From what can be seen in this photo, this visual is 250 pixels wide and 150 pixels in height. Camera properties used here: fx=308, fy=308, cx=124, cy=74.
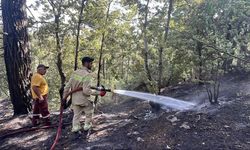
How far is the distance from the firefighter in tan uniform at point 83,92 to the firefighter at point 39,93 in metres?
1.32

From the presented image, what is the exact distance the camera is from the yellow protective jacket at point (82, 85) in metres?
6.67

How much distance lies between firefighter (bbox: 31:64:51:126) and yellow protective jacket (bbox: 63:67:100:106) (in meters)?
1.32

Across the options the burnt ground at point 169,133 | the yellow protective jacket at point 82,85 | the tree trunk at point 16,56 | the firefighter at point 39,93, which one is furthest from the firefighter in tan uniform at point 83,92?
the tree trunk at point 16,56

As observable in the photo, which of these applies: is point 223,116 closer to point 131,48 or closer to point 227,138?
point 227,138

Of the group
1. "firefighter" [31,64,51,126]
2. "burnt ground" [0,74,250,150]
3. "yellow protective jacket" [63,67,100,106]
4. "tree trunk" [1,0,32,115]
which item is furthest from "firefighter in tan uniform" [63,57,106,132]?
"tree trunk" [1,0,32,115]

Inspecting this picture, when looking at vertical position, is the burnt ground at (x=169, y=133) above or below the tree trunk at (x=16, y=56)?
below

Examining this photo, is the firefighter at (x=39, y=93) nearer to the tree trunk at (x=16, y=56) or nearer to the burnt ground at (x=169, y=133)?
the burnt ground at (x=169, y=133)

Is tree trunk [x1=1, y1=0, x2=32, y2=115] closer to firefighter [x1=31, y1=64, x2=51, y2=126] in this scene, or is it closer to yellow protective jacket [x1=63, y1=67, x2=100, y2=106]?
firefighter [x1=31, y1=64, x2=51, y2=126]

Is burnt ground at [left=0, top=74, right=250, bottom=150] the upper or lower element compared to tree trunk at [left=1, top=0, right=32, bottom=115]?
lower

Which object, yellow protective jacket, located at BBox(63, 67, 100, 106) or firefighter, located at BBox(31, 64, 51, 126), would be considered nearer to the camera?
yellow protective jacket, located at BBox(63, 67, 100, 106)

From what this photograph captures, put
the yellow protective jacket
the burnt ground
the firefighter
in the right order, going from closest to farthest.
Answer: the burnt ground
the yellow protective jacket
the firefighter

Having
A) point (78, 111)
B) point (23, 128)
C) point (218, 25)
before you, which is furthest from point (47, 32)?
point (218, 25)

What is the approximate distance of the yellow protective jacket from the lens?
21.9ft

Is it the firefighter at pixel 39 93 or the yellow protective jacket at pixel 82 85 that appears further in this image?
the firefighter at pixel 39 93
